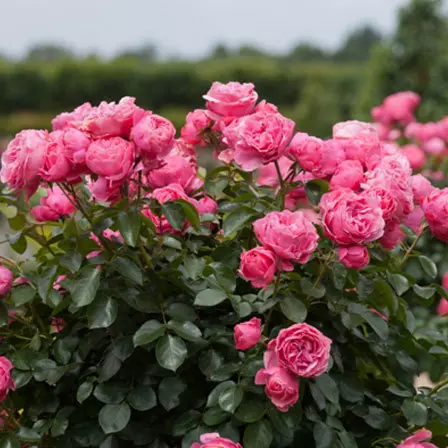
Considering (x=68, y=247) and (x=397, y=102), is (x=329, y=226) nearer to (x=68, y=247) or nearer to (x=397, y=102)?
(x=68, y=247)

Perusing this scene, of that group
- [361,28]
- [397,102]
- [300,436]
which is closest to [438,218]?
[300,436]

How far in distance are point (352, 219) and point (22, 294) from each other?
0.60m

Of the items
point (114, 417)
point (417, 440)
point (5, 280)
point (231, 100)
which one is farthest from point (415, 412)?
point (5, 280)

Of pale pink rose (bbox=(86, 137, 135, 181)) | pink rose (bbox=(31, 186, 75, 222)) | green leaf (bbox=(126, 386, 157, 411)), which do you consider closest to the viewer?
pale pink rose (bbox=(86, 137, 135, 181))

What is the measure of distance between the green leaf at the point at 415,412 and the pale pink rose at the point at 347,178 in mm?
415

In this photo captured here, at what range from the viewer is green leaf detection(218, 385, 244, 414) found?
1.17 m

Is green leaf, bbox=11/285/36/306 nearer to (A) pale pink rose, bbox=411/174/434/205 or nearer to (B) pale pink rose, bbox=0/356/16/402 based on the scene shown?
(B) pale pink rose, bbox=0/356/16/402

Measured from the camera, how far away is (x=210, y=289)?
1235 millimetres

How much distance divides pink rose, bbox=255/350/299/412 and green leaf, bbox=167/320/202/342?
119 millimetres

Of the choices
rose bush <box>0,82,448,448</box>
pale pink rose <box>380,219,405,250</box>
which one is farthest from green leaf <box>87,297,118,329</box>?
pale pink rose <box>380,219,405,250</box>

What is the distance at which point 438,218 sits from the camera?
1.35 metres

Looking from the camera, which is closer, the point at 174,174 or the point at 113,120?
the point at 113,120

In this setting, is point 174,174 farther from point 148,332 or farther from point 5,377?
point 5,377

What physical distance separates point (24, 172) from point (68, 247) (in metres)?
0.15
